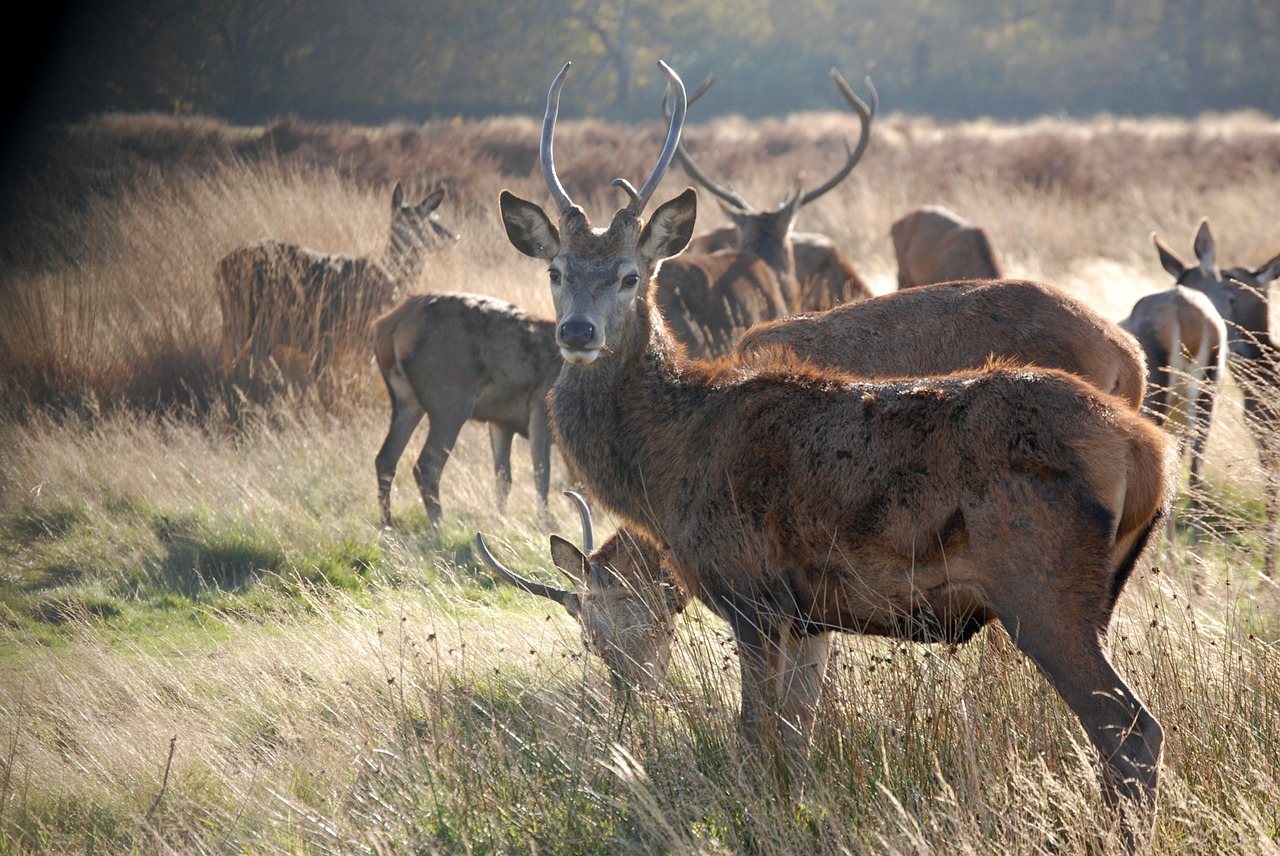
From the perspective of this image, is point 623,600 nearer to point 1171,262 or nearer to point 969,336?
point 969,336

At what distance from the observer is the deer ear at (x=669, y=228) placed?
200 inches

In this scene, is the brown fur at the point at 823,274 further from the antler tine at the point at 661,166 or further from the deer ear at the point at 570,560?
the deer ear at the point at 570,560

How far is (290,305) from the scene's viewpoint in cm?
1084

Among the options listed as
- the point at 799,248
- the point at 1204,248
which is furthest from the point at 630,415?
the point at 799,248

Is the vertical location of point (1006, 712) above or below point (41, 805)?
above

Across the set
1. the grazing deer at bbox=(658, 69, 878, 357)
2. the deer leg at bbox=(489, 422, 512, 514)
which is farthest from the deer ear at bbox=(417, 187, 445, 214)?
the deer leg at bbox=(489, 422, 512, 514)

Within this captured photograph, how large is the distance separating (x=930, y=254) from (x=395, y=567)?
7.57 m

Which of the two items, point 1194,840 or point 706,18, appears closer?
point 1194,840

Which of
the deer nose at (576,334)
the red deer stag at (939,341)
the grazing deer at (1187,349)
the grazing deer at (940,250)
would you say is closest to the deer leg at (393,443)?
the red deer stag at (939,341)

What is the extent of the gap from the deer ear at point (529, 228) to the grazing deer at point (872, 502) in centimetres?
65

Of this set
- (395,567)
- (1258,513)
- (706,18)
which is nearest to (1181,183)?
(1258,513)

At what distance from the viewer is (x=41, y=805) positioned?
442cm

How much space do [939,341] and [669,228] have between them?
1.37 m

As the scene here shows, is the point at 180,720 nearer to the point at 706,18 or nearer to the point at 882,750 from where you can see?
the point at 882,750
